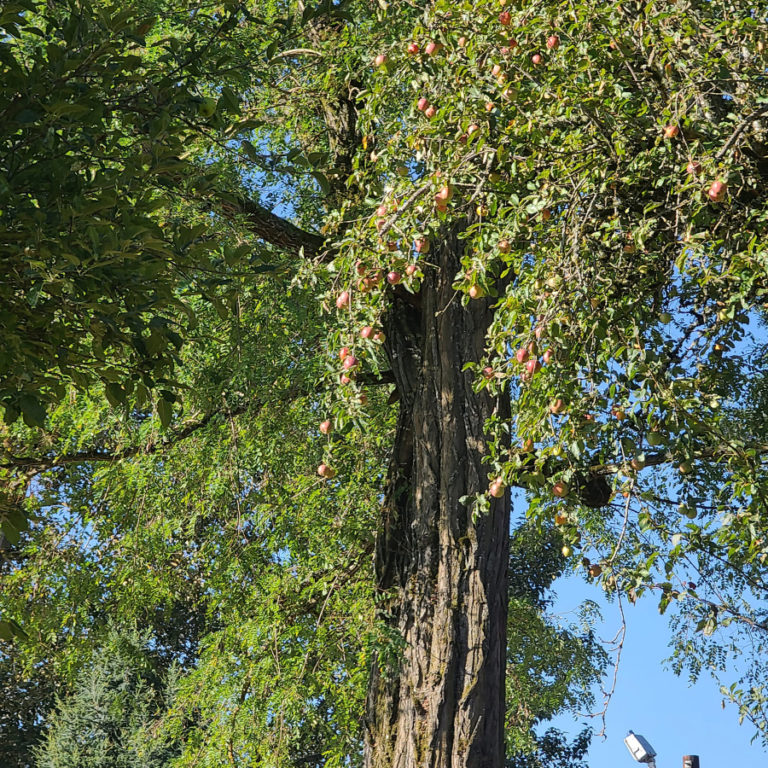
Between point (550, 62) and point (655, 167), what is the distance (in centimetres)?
66

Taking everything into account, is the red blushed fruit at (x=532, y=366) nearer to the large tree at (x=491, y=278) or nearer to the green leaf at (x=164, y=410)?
the large tree at (x=491, y=278)

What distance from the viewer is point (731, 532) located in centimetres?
345

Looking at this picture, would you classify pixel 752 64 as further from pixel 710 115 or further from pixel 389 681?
pixel 389 681

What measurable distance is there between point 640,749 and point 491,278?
5.56 metres

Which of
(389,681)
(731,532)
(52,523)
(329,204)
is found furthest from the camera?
(52,523)

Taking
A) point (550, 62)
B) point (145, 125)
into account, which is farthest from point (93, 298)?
point (550, 62)

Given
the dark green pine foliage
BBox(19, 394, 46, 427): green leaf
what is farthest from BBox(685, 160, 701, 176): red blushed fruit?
the dark green pine foliage

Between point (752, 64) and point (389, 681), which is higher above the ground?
point (752, 64)

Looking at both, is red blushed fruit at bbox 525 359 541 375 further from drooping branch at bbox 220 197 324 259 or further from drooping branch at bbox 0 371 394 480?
drooping branch at bbox 220 197 324 259

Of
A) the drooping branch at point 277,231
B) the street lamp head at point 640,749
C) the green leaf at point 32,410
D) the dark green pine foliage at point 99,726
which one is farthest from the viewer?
the dark green pine foliage at point 99,726

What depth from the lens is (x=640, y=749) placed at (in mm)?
7684

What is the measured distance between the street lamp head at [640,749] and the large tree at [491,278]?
351 centimetres

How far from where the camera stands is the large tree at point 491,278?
2928 mm

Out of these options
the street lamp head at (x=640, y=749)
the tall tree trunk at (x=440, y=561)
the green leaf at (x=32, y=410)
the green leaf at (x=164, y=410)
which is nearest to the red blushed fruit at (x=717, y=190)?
the tall tree trunk at (x=440, y=561)
